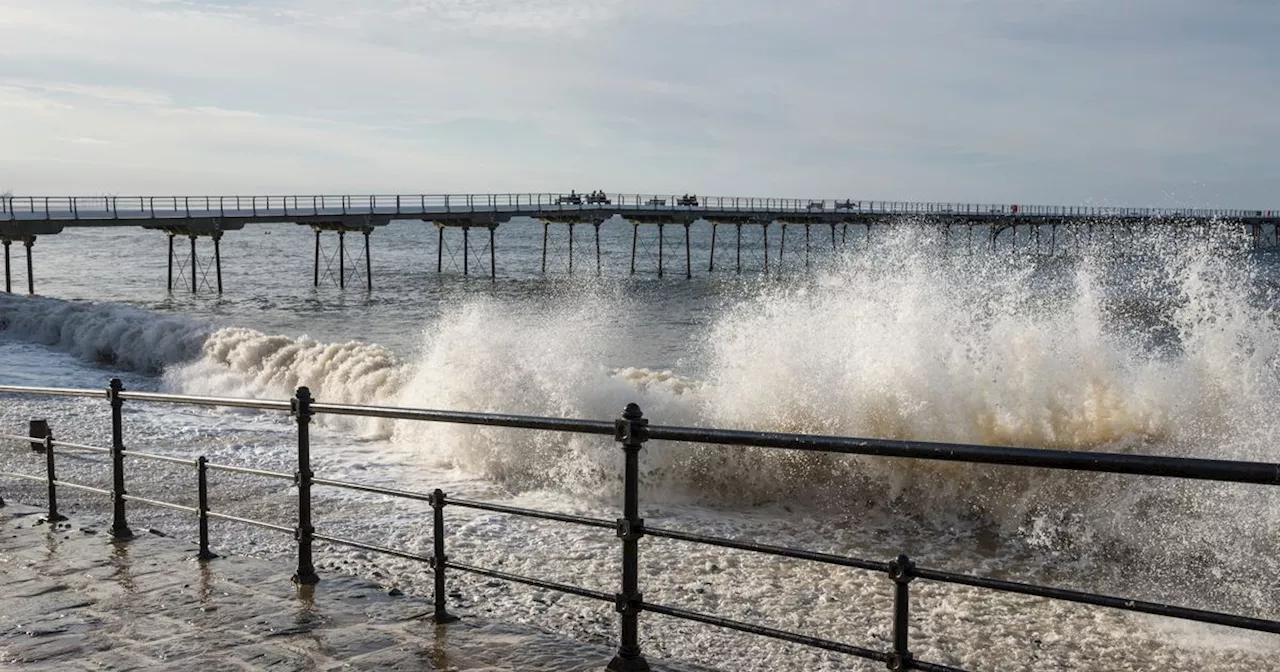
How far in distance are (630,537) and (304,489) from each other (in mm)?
2083

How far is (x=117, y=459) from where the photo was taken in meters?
6.27

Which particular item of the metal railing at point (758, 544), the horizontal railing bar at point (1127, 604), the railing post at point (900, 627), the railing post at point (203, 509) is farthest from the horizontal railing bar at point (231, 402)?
the horizontal railing bar at point (1127, 604)

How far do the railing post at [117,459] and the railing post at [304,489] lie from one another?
142 centimetres

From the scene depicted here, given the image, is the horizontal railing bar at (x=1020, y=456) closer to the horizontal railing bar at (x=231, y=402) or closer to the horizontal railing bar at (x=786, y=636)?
the horizontal railing bar at (x=786, y=636)

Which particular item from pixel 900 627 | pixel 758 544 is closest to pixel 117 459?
pixel 758 544

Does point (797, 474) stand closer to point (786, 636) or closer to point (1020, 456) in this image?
Result: point (786, 636)

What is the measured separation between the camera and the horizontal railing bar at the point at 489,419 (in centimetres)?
399

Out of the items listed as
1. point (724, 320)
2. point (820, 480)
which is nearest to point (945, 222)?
point (724, 320)

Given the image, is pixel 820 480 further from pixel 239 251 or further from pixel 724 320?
pixel 239 251

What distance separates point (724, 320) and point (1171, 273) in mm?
51654

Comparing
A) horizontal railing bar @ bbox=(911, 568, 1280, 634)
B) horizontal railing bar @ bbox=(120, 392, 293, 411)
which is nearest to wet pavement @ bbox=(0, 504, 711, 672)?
horizontal railing bar @ bbox=(120, 392, 293, 411)

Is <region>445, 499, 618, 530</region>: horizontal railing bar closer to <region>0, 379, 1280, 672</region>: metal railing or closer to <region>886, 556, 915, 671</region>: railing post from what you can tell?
<region>0, 379, 1280, 672</region>: metal railing

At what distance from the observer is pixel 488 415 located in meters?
4.42

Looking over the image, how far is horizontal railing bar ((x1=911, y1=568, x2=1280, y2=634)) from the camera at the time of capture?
277cm
